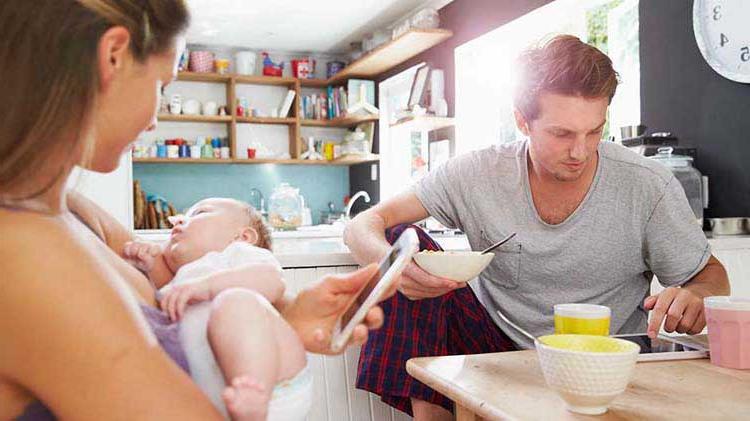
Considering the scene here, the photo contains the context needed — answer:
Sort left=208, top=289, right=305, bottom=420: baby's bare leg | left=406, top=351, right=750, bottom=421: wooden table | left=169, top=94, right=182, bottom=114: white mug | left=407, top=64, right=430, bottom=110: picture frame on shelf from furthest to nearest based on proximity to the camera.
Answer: left=169, top=94, right=182, bottom=114: white mug → left=407, top=64, right=430, bottom=110: picture frame on shelf → left=406, top=351, right=750, bottom=421: wooden table → left=208, top=289, right=305, bottom=420: baby's bare leg

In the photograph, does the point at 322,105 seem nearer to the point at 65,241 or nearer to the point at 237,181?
the point at 237,181

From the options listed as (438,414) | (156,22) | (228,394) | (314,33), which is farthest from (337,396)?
(314,33)

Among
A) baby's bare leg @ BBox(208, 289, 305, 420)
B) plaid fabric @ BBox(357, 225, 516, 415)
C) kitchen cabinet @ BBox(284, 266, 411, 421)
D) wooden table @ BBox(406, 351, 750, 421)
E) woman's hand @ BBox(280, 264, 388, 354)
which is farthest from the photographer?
kitchen cabinet @ BBox(284, 266, 411, 421)

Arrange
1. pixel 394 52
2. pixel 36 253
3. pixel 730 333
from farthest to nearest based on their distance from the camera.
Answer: pixel 394 52, pixel 730 333, pixel 36 253

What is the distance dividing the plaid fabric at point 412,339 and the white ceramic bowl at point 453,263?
0.37 meters

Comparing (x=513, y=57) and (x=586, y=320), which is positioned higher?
(x=513, y=57)

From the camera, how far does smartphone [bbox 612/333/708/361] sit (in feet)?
4.03

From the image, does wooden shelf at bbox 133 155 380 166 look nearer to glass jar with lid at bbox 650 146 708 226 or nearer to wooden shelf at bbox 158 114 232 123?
wooden shelf at bbox 158 114 232 123

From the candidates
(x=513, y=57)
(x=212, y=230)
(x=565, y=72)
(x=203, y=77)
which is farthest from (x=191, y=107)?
(x=212, y=230)

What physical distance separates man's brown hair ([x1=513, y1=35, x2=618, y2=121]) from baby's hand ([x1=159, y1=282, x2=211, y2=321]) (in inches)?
50.5

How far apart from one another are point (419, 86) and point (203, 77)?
2263 millimetres

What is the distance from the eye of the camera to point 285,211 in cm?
469

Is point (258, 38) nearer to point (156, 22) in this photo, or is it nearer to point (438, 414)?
point (438, 414)

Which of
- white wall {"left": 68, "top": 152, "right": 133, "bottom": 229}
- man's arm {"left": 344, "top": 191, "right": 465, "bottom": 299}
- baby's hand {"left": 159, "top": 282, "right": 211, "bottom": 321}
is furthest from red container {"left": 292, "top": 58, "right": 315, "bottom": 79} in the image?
baby's hand {"left": 159, "top": 282, "right": 211, "bottom": 321}
